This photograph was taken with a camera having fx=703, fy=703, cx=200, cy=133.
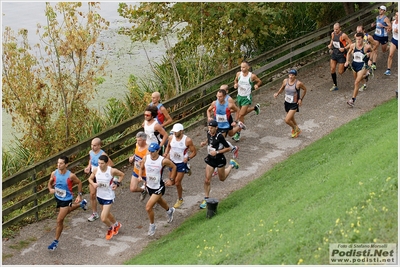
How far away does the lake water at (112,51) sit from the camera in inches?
805

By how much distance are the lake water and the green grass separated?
7.28 m

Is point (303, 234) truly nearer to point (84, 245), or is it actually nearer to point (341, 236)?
point (341, 236)

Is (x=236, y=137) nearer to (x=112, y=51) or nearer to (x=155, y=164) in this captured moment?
(x=155, y=164)

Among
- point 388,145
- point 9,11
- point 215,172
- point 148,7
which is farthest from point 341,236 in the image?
point 9,11

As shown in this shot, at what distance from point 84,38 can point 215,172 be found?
4317mm

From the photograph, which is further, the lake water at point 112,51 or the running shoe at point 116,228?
the lake water at point 112,51

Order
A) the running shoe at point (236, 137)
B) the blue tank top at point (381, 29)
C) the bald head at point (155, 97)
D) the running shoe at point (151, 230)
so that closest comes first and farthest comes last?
the running shoe at point (151, 230) < the bald head at point (155, 97) < the running shoe at point (236, 137) < the blue tank top at point (381, 29)

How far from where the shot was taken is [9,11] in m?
27.2

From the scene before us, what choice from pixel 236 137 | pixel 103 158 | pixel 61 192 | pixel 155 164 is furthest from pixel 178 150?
pixel 236 137

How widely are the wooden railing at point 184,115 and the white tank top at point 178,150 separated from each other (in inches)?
82.5

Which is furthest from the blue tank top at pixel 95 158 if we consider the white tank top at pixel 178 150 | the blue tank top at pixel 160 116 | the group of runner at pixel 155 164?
the blue tank top at pixel 160 116

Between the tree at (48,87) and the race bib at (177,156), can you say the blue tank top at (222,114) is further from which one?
the tree at (48,87)

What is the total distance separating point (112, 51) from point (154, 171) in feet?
41.6

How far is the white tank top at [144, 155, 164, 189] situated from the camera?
1191 centimetres
